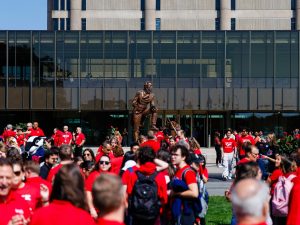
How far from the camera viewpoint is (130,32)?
171 feet

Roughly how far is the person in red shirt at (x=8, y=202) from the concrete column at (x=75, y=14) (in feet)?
223

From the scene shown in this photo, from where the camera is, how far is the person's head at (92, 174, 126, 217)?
15.4 ft

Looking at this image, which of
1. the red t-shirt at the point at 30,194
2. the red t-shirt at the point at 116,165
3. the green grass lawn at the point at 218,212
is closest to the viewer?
the red t-shirt at the point at 30,194

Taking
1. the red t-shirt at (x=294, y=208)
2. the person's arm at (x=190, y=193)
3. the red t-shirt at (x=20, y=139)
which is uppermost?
the red t-shirt at (x=294, y=208)

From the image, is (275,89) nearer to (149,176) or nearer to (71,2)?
(71,2)

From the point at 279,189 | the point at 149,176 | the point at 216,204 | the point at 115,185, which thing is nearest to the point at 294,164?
the point at 279,189

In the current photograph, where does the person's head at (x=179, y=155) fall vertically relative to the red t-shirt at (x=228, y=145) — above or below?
above

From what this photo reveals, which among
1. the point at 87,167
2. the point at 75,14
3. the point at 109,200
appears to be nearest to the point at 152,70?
the point at 75,14

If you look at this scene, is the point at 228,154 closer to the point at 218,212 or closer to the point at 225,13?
the point at 218,212

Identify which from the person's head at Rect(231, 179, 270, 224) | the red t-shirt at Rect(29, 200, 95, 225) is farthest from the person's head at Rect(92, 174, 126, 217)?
the person's head at Rect(231, 179, 270, 224)

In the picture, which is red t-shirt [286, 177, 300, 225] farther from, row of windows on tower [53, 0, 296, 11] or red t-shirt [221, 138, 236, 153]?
row of windows on tower [53, 0, 296, 11]

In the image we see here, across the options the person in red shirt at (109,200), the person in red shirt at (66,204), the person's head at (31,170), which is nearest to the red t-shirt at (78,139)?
the person's head at (31,170)

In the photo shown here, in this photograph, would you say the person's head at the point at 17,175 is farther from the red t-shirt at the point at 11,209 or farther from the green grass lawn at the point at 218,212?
the green grass lawn at the point at 218,212

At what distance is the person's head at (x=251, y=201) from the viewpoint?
4.20 metres
